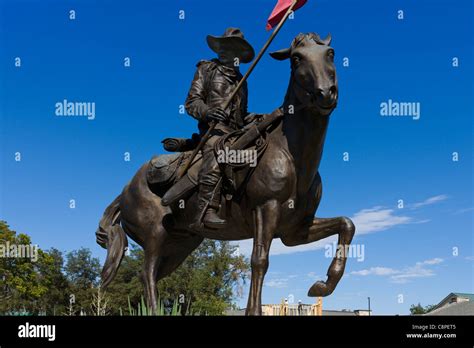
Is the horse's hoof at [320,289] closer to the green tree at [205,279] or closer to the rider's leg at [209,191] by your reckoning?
the rider's leg at [209,191]

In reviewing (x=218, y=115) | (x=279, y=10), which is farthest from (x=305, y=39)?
(x=218, y=115)

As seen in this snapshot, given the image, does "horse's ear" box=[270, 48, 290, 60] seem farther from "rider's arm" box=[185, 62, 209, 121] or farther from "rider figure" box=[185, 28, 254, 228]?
"rider's arm" box=[185, 62, 209, 121]

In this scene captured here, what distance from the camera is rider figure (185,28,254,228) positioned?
7.84 m

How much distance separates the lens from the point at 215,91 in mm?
8164

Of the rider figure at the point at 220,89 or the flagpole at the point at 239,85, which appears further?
the rider figure at the point at 220,89

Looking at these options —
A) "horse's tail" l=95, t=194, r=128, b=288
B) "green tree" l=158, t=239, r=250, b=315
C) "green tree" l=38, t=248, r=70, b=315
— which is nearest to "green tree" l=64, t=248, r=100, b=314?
"green tree" l=38, t=248, r=70, b=315

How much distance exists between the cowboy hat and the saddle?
1039 mm

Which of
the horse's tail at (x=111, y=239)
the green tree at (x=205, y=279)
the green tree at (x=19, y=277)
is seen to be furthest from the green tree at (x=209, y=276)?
the horse's tail at (x=111, y=239)

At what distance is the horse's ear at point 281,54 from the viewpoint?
7105mm

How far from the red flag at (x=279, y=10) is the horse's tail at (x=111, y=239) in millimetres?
3673

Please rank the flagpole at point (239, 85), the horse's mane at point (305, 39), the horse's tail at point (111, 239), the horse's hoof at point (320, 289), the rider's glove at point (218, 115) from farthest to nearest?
the horse's tail at point (111, 239)
the rider's glove at point (218, 115)
the flagpole at point (239, 85)
the horse's hoof at point (320, 289)
the horse's mane at point (305, 39)

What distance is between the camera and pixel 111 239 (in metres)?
8.75

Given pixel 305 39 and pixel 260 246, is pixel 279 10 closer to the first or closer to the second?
pixel 305 39
